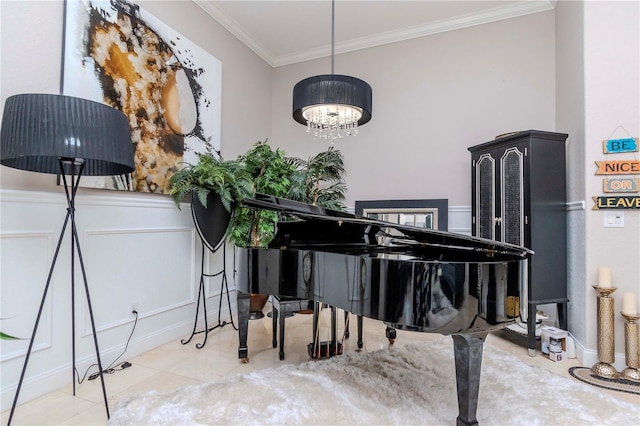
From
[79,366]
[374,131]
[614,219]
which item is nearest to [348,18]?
[374,131]

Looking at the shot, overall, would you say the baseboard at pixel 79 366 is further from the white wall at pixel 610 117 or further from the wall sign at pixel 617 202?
the wall sign at pixel 617 202

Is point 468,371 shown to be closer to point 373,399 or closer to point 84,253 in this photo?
point 373,399

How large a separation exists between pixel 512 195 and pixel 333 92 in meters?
1.81

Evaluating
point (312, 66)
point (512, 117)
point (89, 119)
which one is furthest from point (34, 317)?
point (512, 117)

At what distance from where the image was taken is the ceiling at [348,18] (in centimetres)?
341

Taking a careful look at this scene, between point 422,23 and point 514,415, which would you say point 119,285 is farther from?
point 422,23

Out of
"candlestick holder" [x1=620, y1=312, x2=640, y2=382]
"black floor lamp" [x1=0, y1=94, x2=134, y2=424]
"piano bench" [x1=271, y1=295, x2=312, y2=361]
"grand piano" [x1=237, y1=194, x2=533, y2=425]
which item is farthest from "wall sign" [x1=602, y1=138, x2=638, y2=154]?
"black floor lamp" [x1=0, y1=94, x2=134, y2=424]

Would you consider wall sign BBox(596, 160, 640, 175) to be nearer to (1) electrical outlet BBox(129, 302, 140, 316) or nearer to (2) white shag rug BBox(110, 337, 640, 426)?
(2) white shag rug BBox(110, 337, 640, 426)

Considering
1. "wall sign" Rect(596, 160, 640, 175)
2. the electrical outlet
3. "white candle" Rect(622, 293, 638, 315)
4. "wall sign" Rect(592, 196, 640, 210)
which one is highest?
"wall sign" Rect(596, 160, 640, 175)

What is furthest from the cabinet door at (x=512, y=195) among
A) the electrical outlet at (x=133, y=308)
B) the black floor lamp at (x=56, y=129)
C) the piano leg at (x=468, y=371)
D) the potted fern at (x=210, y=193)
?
the electrical outlet at (x=133, y=308)

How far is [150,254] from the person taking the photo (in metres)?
2.72

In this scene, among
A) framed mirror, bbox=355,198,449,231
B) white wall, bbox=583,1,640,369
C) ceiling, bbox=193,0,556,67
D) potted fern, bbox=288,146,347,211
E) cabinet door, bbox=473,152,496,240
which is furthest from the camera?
potted fern, bbox=288,146,347,211

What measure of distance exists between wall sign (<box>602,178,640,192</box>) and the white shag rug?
1.41 metres

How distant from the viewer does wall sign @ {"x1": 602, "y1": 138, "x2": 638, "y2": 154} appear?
242 cm
